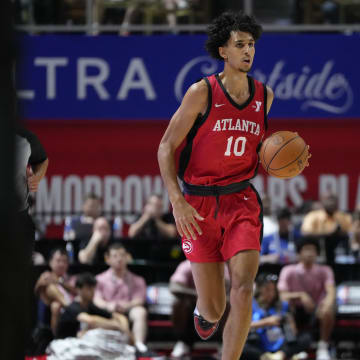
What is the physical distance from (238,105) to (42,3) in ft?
30.2

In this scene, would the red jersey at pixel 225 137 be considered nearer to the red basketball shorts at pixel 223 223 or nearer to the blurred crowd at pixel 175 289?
the red basketball shorts at pixel 223 223

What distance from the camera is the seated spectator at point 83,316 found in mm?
9305

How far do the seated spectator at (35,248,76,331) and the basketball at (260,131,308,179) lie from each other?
4.51 metres

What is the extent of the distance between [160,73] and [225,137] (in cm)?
849

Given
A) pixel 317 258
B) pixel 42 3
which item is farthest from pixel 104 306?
pixel 42 3

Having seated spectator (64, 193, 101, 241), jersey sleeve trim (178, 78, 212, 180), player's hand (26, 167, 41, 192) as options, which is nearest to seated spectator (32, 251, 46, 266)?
seated spectator (64, 193, 101, 241)

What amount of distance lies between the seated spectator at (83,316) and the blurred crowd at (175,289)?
0.03ft

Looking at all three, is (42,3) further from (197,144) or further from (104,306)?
(197,144)

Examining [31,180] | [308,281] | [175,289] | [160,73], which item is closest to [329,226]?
[308,281]

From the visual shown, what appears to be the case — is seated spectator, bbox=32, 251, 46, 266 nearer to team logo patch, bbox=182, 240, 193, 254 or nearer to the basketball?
team logo patch, bbox=182, 240, 193, 254

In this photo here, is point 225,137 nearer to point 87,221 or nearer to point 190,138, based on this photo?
point 190,138

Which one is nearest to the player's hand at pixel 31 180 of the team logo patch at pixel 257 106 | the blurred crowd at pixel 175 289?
the team logo patch at pixel 257 106

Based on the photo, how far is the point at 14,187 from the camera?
191 cm

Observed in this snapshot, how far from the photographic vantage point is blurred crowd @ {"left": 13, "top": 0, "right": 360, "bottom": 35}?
14.0 metres
